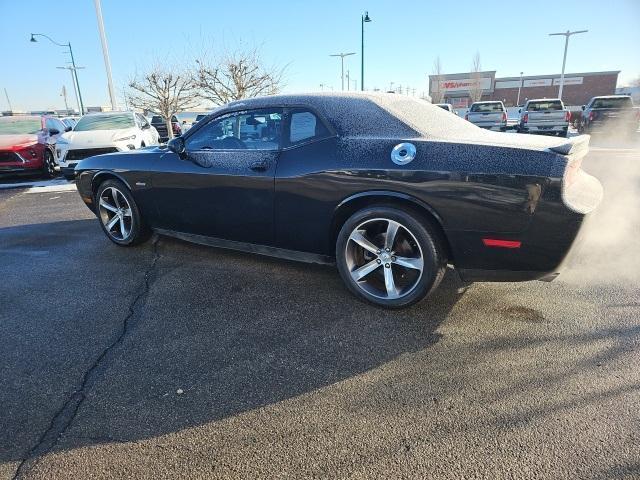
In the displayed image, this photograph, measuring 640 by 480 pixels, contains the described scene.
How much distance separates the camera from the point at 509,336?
287 centimetres

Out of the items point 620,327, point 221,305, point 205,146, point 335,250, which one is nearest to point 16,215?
point 205,146

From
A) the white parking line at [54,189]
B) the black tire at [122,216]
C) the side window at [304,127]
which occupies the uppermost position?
the side window at [304,127]

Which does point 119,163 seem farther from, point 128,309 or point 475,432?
point 475,432

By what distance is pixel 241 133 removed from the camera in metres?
3.89

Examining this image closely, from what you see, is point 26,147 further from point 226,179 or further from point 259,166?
point 259,166

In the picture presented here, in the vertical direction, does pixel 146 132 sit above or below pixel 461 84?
below

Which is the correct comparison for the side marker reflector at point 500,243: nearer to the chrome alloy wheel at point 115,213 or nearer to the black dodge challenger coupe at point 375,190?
the black dodge challenger coupe at point 375,190

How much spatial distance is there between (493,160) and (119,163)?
148 inches

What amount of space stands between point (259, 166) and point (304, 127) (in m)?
0.48

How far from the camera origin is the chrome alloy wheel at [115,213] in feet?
15.7

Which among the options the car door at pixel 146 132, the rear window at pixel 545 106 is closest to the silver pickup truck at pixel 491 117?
the rear window at pixel 545 106

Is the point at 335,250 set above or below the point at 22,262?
above

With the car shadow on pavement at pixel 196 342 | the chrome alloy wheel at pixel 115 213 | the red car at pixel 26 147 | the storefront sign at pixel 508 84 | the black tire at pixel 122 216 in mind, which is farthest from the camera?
the storefront sign at pixel 508 84

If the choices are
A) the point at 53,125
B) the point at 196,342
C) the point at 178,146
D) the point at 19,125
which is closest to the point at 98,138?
the point at 19,125
